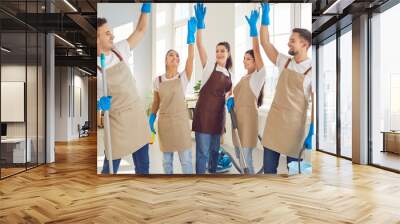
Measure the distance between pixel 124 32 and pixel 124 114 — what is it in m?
1.27

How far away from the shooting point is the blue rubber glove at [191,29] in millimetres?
5832

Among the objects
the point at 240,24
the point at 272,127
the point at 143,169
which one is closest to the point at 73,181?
the point at 143,169

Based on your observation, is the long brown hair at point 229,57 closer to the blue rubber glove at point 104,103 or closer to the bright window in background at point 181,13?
the bright window in background at point 181,13

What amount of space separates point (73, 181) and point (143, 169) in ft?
3.48

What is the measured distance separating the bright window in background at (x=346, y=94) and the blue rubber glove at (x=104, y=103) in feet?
16.8

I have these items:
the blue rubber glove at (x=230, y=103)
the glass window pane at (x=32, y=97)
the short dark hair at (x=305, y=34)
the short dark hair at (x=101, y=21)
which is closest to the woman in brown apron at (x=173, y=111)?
the blue rubber glove at (x=230, y=103)

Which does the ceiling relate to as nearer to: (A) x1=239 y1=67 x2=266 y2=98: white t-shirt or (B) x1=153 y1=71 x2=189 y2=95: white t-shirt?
(A) x1=239 y1=67 x2=266 y2=98: white t-shirt

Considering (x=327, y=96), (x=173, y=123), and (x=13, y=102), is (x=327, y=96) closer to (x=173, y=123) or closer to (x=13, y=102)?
(x=173, y=123)

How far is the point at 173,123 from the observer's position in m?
5.77

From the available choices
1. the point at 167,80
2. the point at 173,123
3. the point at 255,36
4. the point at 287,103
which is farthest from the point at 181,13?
the point at 287,103

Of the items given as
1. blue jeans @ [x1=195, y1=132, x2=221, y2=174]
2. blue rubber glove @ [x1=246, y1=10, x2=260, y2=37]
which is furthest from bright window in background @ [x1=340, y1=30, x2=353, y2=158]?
blue jeans @ [x1=195, y1=132, x2=221, y2=174]

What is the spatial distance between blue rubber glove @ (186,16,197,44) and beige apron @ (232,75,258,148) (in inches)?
39.6

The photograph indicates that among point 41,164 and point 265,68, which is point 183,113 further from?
point 41,164

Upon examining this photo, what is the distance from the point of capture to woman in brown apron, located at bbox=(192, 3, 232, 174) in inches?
229
